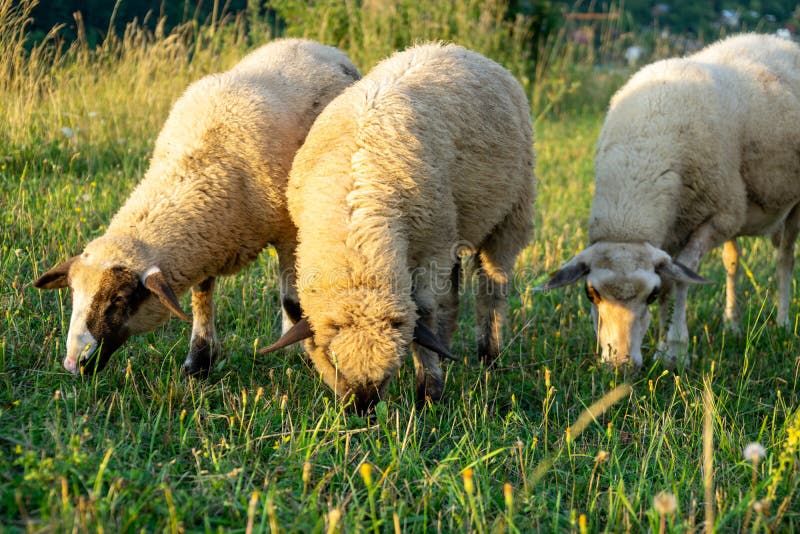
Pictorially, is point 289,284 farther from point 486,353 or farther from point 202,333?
point 486,353

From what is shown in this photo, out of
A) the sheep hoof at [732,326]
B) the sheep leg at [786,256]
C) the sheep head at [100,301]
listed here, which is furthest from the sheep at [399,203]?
the sheep leg at [786,256]

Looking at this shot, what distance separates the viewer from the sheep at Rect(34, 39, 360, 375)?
3.60m

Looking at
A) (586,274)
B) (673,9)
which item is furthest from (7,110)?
(673,9)

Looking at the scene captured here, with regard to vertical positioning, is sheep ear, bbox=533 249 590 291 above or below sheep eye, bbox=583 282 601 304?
above

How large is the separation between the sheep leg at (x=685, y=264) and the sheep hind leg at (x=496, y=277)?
41.1 inches

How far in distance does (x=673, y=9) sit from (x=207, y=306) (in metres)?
25.2

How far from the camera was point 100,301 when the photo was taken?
141 inches

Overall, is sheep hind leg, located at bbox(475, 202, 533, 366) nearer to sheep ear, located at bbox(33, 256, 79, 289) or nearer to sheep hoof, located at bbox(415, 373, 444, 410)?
sheep hoof, located at bbox(415, 373, 444, 410)

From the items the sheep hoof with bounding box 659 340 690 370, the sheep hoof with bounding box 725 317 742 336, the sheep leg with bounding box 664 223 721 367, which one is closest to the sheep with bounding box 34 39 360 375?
the sheep hoof with bounding box 659 340 690 370

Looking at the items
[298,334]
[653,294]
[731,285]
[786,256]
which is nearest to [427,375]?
[298,334]

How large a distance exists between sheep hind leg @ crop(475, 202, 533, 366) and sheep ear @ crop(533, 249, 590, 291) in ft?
1.16

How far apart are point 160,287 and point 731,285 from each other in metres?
4.13

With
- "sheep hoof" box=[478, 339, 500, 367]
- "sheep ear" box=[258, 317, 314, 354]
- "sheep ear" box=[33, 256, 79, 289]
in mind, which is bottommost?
"sheep hoof" box=[478, 339, 500, 367]

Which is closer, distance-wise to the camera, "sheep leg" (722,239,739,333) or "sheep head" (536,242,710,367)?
"sheep head" (536,242,710,367)
